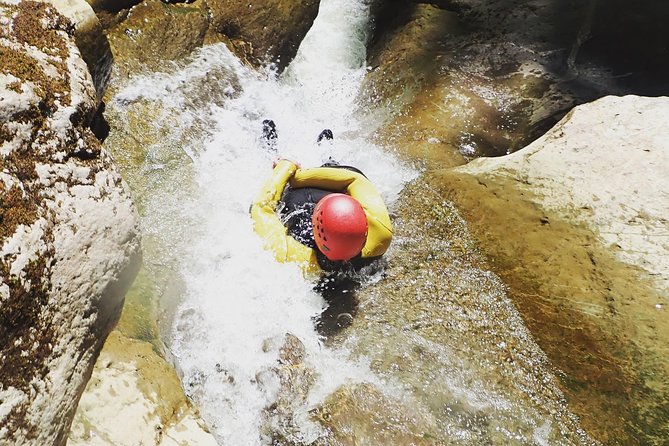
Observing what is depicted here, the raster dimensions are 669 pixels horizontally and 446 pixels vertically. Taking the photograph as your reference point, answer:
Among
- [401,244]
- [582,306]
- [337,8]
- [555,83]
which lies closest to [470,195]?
[401,244]

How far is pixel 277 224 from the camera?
3.94 metres

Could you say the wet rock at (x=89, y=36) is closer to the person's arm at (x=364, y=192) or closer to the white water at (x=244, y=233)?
the white water at (x=244, y=233)

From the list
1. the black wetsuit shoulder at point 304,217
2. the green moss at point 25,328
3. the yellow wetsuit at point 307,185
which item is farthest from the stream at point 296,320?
the green moss at point 25,328

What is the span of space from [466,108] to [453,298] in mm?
2799

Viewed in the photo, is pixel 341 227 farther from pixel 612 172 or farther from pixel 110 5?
pixel 110 5

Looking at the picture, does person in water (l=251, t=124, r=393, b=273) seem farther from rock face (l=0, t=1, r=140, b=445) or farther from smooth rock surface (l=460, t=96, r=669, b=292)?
rock face (l=0, t=1, r=140, b=445)

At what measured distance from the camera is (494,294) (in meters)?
3.67

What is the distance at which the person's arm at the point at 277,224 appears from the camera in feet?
12.4

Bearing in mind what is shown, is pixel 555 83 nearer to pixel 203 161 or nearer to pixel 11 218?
pixel 203 161

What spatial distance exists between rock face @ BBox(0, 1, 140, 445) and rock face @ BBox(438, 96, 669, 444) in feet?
9.16

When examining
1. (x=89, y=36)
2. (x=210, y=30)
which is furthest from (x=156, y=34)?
(x=89, y=36)

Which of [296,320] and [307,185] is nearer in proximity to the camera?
[296,320]

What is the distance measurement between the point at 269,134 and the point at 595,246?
337 cm

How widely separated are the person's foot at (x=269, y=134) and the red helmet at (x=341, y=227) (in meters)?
1.98
